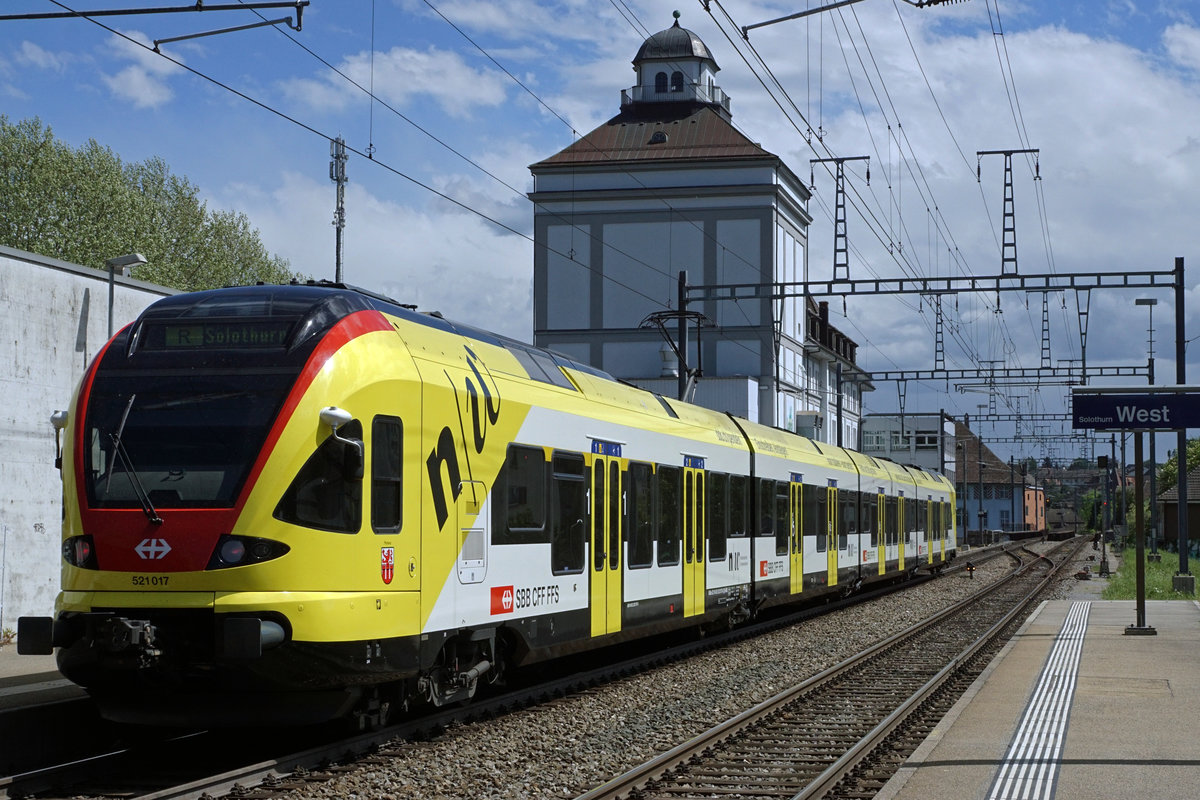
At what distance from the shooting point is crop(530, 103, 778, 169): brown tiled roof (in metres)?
60.0

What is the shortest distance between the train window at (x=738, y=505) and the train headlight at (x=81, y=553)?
11018 millimetres

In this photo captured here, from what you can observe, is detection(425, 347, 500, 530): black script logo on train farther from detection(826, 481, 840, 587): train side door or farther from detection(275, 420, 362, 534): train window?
detection(826, 481, 840, 587): train side door

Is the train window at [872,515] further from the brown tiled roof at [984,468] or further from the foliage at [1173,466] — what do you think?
the brown tiled roof at [984,468]

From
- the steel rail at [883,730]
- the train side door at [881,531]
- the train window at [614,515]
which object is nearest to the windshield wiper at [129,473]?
the steel rail at [883,730]

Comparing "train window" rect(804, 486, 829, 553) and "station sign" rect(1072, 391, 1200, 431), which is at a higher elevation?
"station sign" rect(1072, 391, 1200, 431)

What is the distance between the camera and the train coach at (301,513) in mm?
9414

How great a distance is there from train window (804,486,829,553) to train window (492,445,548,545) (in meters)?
12.9

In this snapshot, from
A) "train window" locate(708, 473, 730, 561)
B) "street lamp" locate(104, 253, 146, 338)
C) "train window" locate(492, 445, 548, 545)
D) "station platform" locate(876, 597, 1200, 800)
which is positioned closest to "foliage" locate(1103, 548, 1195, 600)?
"station platform" locate(876, 597, 1200, 800)

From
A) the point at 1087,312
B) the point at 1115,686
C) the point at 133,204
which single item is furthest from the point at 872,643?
the point at 133,204

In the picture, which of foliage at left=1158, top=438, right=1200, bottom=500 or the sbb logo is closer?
the sbb logo

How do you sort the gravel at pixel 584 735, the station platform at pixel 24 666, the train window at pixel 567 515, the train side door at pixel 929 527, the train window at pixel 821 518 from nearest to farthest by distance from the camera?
the gravel at pixel 584 735 < the train window at pixel 567 515 < the station platform at pixel 24 666 < the train window at pixel 821 518 < the train side door at pixel 929 527

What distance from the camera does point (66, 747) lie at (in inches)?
433

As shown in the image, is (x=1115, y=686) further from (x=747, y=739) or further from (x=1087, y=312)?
(x=1087, y=312)

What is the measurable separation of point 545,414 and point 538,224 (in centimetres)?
5011
